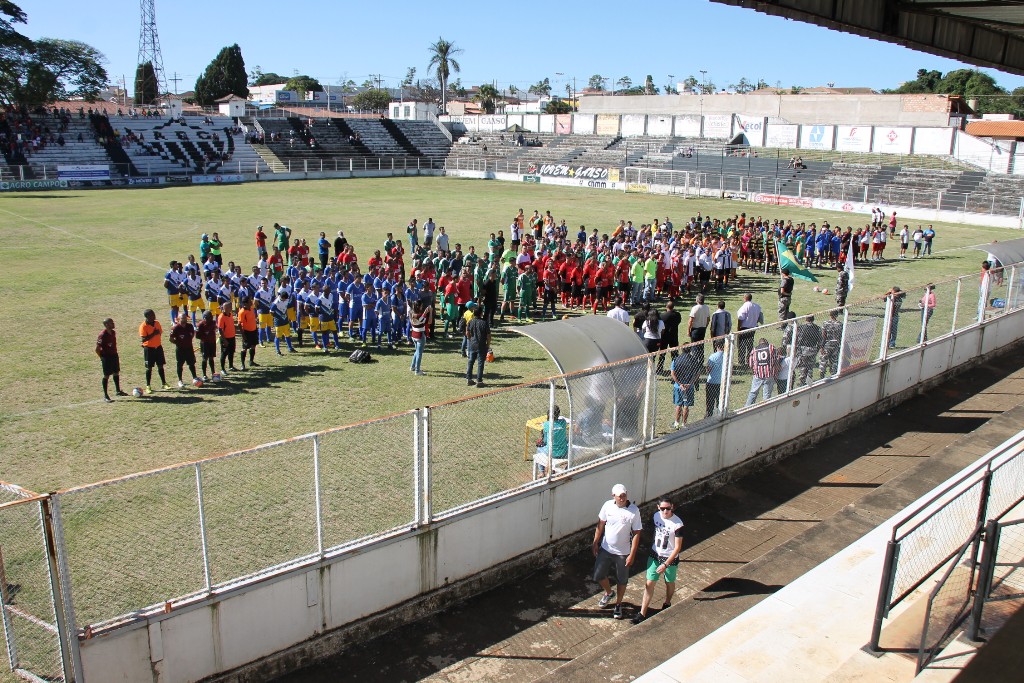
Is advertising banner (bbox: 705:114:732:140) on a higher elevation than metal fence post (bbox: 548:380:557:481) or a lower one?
higher

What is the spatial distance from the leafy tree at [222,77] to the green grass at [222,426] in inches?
3201

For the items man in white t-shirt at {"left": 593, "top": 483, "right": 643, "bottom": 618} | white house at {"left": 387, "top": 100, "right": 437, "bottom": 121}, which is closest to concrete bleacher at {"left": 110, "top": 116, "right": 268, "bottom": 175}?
white house at {"left": 387, "top": 100, "right": 437, "bottom": 121}

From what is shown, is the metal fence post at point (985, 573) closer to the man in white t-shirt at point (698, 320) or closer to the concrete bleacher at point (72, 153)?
the man in white t-shirt at point (698, 320)

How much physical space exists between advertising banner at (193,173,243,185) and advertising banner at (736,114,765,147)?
3946cm

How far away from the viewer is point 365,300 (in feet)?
49.5

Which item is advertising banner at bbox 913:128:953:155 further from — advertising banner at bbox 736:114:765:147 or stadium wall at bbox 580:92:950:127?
advertising banner at bbox 736:114:765:147

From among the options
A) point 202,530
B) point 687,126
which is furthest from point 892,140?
point 202,530

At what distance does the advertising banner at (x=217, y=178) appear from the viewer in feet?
172

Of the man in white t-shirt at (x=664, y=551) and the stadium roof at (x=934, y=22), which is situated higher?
the stadium roof at (x=934, y=22)

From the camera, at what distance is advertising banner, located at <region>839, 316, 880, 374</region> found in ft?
41.0

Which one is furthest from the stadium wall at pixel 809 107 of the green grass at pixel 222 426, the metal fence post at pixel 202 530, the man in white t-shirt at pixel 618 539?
the metal fence post at pixel 202 530

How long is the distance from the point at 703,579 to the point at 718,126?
62.7m

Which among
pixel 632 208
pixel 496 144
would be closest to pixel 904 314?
pixel 632 208

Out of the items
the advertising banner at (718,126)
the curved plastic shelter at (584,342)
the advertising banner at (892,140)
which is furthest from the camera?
A: the advertising banner at (718,126)
